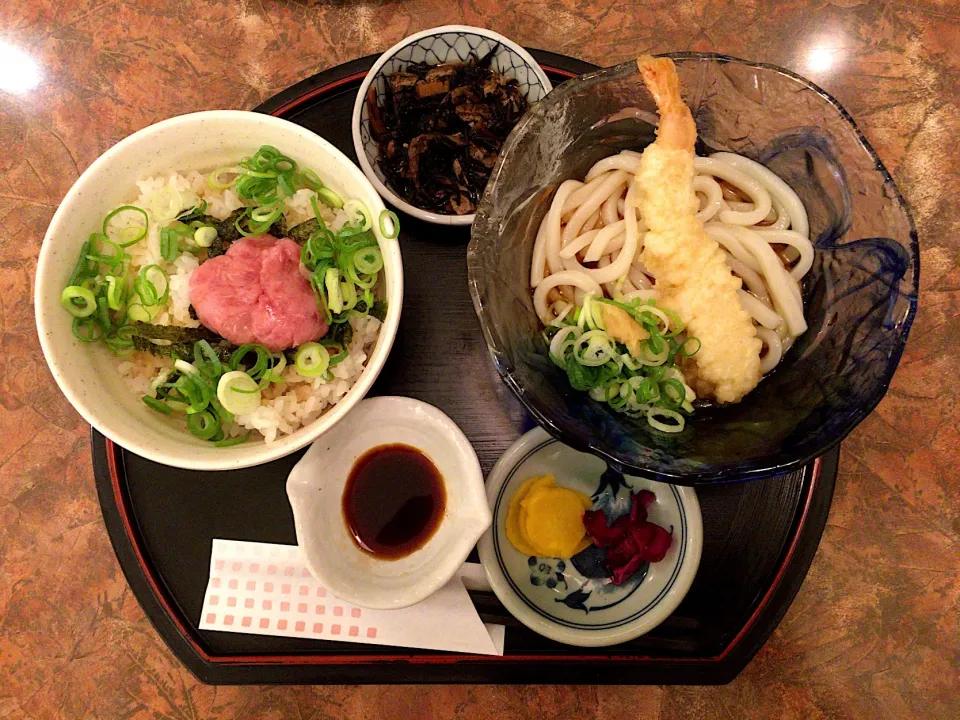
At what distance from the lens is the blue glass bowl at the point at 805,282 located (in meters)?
1.30

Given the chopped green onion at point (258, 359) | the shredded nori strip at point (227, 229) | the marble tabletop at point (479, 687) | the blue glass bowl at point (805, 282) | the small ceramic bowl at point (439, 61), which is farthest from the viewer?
the marble tabletop at point (479, 687)

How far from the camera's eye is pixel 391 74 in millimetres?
1681

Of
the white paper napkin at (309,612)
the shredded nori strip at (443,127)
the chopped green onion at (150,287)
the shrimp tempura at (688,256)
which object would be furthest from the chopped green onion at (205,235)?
the shrimp tempura at (688,256)

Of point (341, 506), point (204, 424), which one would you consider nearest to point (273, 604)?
point (341, 506)

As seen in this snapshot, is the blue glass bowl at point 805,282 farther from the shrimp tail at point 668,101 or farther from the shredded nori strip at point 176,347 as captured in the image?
the shredded nori strip at point 176,347

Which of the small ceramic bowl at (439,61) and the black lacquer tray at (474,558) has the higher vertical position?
the small ceramic bowl at (439,61)

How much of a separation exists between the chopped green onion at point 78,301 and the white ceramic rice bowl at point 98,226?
2 cm

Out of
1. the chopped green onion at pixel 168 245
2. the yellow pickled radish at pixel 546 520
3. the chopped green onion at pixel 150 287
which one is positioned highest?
the chopped green onion at pixel 168 245

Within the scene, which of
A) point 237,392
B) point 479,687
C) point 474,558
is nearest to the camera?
point 237,392

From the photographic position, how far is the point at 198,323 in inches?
57.6

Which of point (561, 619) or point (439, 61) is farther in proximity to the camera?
point (439, 61)

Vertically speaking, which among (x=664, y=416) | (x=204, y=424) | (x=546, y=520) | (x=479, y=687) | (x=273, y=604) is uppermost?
(x=664, y=416)

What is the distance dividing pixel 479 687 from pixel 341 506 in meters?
0.71

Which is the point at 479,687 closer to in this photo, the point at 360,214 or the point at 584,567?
the point at 584,567
